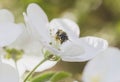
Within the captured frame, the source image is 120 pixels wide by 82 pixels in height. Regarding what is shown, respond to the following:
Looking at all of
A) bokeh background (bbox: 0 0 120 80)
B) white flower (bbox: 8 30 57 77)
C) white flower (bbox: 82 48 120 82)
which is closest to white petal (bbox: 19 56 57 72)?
white flower (bbox: 8 30 57 77)

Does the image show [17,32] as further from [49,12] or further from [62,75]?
[49,12]

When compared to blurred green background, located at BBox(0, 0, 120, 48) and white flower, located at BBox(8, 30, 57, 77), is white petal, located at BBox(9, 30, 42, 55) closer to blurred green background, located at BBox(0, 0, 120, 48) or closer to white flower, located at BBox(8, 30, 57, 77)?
white flower, located at BBox(8, 30, 57, 77)

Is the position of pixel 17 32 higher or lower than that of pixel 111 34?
higher

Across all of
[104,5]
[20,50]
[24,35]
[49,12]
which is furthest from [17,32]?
[104,5]

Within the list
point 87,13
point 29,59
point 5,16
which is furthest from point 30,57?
point 87,13

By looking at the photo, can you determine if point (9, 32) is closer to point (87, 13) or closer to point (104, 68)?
point (104, 68)

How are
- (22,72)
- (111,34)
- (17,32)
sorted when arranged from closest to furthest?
(17,32) < (22,72) < (111,34)
